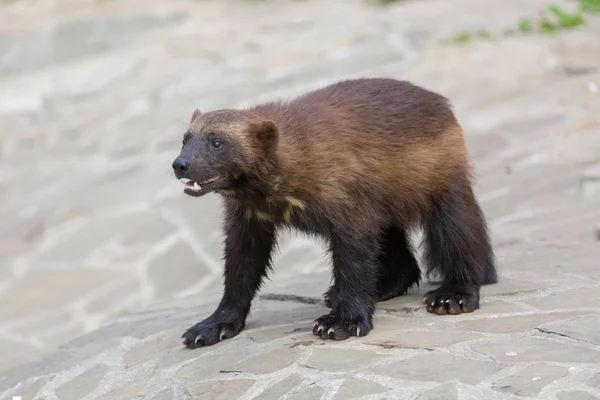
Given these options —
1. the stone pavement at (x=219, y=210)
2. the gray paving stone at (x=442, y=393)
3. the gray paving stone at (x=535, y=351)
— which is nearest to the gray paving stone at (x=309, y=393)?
the stone pavement at (x=219, y=210)

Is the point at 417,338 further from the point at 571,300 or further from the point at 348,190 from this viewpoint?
the point at 571,300

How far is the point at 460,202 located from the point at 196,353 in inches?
59.3

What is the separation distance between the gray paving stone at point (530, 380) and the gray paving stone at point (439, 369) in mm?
97

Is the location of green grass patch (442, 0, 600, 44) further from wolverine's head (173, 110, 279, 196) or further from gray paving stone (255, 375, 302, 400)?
gray paving stone (255, 375, 302, 400)

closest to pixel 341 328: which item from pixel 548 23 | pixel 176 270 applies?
pixel 176 270

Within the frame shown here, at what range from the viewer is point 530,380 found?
138 inches

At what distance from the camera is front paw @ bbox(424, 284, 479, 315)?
453 cm

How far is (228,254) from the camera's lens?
4.59 meters

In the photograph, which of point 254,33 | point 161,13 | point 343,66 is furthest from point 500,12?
point 161,13

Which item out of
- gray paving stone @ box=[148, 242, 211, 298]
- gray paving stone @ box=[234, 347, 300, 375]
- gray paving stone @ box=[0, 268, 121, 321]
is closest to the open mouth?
gray paving stone @ box=[234, 347, 300, 375]

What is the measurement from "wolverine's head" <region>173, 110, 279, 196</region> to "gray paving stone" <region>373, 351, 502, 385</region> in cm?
→ 103

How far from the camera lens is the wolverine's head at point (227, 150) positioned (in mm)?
4062

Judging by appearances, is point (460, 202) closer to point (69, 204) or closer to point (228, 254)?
point (228, 254)

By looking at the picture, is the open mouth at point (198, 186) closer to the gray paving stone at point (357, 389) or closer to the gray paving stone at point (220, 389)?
the gray paving stone at point (220, 389)
